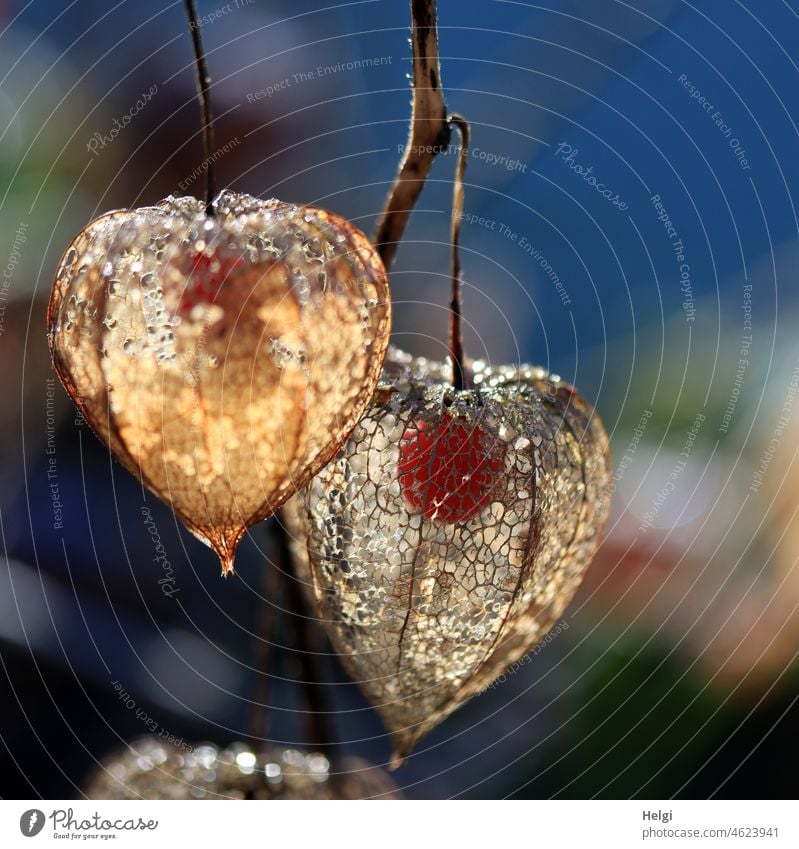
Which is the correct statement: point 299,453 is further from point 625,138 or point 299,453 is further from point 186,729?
point 625,138

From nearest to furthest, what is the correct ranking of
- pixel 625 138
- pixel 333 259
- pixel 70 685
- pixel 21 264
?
pixel 333 259 < pixel 21 264 < pixel 70 685 < pixel 625 138

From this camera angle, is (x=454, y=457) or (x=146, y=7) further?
(x=146, y=7)

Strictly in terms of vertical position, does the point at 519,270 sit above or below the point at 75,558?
above

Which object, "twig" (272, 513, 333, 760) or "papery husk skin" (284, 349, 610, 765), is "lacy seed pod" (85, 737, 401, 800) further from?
"papery husk skin" (284, 349, 610, 765)

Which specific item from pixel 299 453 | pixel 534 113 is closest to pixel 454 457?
pixel 299 453
